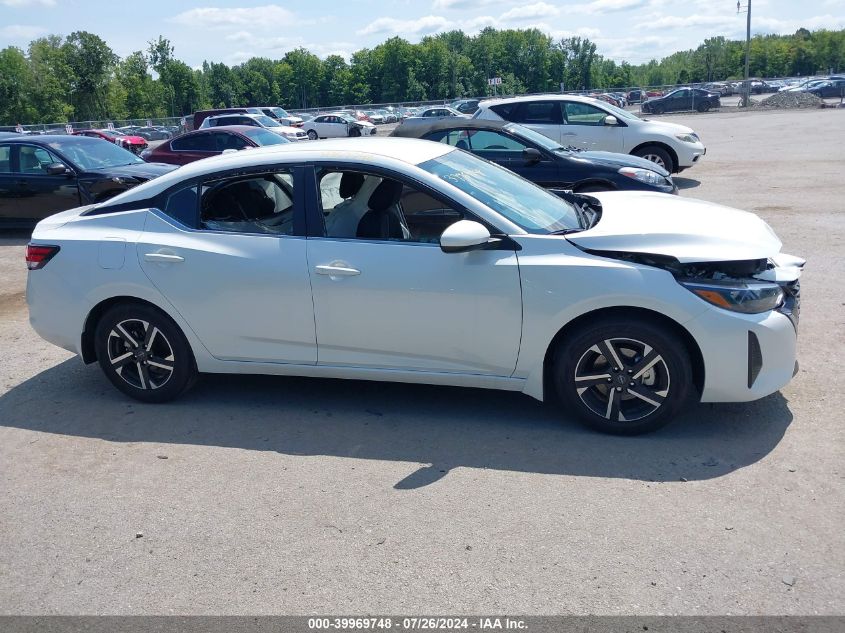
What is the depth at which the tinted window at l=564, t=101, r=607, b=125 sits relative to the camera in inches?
548

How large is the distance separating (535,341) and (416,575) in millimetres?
1639

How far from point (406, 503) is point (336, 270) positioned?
152cm

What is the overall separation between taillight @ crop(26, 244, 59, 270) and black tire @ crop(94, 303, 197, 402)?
0.58 metres

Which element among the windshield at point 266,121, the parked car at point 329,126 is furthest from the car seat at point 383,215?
the parked car at point 329,126

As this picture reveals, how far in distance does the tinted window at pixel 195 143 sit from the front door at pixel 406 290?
42.8 ft

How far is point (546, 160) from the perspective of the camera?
34.3 feet

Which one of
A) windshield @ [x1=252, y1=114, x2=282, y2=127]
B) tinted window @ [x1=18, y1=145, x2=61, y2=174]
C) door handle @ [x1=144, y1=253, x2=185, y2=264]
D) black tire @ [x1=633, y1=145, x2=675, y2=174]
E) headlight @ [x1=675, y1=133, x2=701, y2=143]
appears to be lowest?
black tire @ [x1=633, y1=145, x2=675, y2=174]

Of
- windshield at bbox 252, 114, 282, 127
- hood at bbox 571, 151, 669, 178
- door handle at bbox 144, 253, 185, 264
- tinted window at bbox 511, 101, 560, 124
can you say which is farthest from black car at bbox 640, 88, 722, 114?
door handle at bbox 144, 253, 185, 264

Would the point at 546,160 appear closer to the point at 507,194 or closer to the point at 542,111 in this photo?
the point at 542,111

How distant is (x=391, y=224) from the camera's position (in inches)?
190

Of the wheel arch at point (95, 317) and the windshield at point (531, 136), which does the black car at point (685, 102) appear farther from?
the wheel arch at point (95, 317)

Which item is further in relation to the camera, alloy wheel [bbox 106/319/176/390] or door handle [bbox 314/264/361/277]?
alloy wheel [bbox 106/319/176/390]

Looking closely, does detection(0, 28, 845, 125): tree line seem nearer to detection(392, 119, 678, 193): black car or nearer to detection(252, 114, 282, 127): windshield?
detection(252, 114, 282, 127): windshield

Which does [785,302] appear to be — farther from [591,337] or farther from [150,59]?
[150,59]
